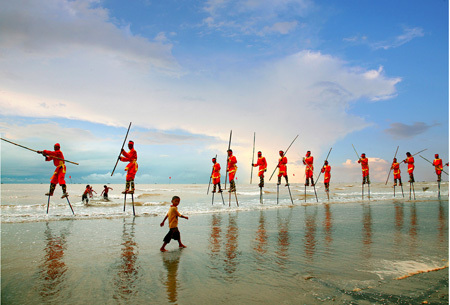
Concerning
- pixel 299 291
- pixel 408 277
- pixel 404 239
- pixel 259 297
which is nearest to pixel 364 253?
pixel 408 277

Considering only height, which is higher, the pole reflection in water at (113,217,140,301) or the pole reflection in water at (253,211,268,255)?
the pole reflection in water at (253,211,268,255)

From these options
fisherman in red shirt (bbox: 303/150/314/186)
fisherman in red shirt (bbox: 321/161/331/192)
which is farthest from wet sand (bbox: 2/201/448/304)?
fisherman in red shirt (bbox: 321/161/331/192)

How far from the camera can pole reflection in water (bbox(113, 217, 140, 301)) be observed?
12.6ft

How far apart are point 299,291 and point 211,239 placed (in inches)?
148

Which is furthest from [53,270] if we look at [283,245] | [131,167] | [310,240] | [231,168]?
[231,168]

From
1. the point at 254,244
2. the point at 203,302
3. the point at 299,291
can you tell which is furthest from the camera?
the point at 254,244

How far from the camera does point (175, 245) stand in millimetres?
6770

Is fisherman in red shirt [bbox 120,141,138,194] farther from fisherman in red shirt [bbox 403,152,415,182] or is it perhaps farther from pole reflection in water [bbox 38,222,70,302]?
fisherman in red shirt [bbox 403,152,415,182]

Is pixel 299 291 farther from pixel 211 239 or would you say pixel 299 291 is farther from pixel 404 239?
pixel 404 239

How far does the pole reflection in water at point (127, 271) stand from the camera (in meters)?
3.85

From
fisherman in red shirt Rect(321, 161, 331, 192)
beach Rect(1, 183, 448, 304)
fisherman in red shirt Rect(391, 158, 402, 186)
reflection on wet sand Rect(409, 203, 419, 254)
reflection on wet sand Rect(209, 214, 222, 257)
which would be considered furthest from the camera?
fisherman in red shirt Rect(391, 158, 402, 186)

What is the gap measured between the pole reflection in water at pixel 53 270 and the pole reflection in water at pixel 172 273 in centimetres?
141

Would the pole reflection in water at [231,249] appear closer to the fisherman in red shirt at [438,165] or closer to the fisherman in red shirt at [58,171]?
the fisherman in red shirt at [58,171]

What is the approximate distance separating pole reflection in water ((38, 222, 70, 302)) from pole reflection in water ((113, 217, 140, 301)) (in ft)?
2.48
